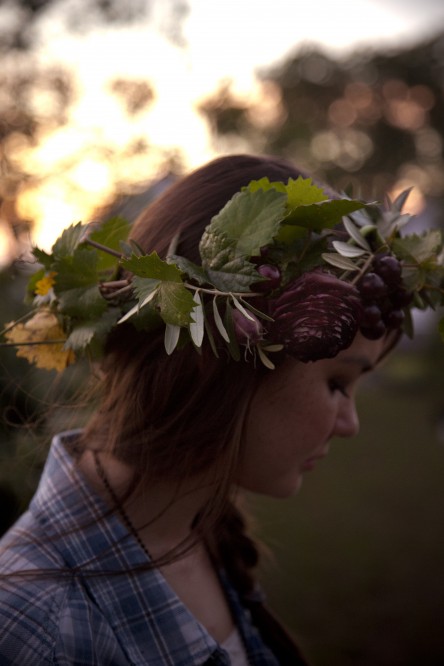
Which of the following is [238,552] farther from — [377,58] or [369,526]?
[377,58]

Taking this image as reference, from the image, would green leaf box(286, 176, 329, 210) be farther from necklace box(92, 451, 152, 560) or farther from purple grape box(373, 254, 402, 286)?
necklace box(92, 451, 152, 560)

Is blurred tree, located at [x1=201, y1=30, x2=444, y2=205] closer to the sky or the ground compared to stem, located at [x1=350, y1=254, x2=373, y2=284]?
closer to the ground

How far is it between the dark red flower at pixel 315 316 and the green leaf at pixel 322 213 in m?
0.11

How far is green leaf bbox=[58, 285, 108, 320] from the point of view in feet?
5.50

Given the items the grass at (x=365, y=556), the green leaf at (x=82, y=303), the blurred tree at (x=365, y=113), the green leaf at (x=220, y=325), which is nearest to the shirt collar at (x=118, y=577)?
the green leaf at (x=82, y=303)

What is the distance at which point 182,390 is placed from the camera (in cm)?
182

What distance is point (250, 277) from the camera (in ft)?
4.79

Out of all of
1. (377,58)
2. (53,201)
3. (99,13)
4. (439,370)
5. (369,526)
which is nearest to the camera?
(53,201)

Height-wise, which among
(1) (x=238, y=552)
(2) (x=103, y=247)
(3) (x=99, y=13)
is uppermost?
(3) (x=99, y=13)

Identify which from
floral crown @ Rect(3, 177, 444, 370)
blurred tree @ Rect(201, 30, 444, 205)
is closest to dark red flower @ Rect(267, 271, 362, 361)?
floral crown @ Rect(3, 177, 444, 370)

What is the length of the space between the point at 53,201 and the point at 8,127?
1342 mm

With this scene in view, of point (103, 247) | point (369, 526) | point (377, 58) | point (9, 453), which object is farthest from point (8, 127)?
point (377, 58)

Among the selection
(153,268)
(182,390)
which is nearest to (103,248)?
(153,268)

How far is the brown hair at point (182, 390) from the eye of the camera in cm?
180
